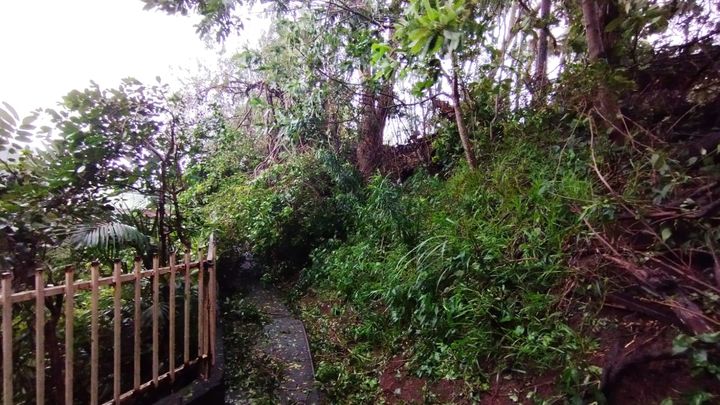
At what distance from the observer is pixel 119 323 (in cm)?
248

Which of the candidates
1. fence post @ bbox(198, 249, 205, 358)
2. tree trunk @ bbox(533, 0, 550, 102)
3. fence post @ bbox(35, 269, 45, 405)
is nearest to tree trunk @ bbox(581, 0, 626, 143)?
tree trunk @ bbox(533, 0, 550, 102)

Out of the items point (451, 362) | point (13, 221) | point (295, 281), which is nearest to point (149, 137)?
point (13, 221)

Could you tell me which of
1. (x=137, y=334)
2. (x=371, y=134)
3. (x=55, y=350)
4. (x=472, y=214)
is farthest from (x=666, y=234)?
(x=371, y=134)

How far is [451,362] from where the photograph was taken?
10.9 feet

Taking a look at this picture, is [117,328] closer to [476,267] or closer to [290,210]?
[476,267]

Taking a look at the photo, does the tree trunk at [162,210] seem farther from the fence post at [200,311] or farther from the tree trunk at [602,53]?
the tree trunk at [602,53]

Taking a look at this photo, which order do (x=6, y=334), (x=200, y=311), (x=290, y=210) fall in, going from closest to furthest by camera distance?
(x=6, y=334), (x=200, y=311), (x=290, y=210)

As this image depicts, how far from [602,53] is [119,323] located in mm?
4735

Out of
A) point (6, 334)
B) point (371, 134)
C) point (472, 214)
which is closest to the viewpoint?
point (6, 334)

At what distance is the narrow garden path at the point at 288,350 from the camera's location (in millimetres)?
3531

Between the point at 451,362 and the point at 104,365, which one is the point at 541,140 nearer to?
the point at 451,362

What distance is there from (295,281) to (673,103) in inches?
212

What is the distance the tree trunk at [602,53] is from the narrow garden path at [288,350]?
11.8 ft

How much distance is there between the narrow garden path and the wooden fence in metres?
0.75
